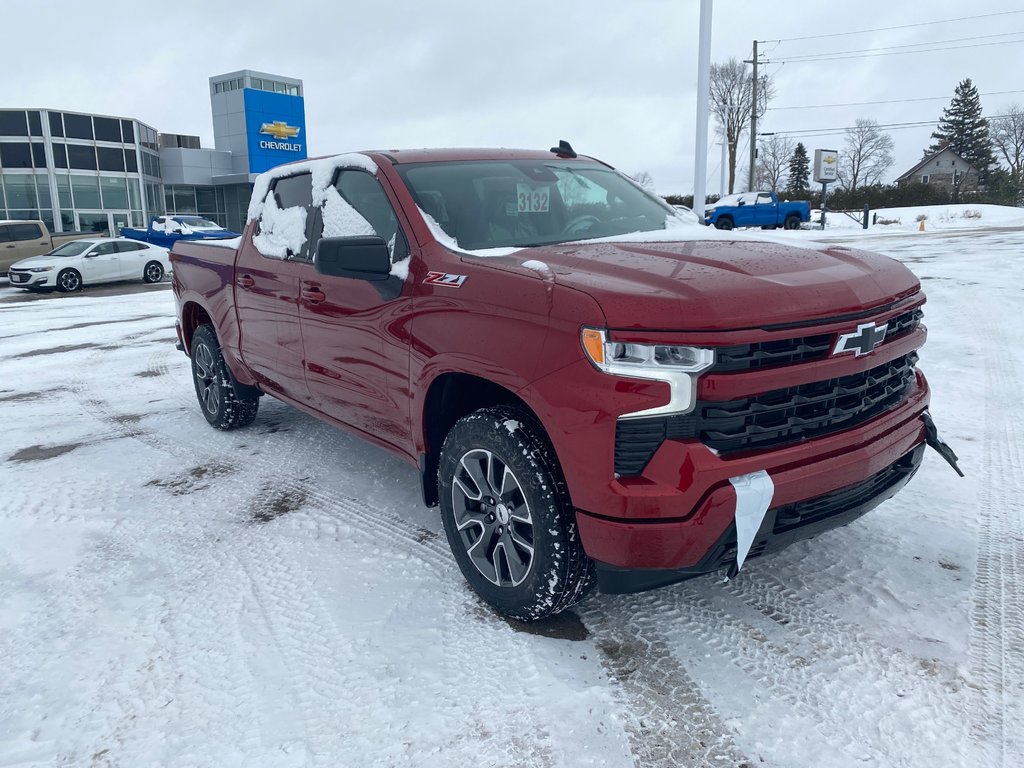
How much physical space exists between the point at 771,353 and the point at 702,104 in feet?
42.5

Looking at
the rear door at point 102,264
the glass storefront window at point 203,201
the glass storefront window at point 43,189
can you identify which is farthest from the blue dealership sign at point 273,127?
the rear door at point 102,264

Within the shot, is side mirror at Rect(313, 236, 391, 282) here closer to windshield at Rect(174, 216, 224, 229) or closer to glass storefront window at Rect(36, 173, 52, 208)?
windshield at Rect(174, 216, 224, 229)

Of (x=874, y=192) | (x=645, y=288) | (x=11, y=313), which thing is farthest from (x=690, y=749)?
(x=874, y=192)

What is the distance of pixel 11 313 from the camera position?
1461cm

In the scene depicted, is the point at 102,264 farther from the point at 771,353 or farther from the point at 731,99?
the point at 731,99

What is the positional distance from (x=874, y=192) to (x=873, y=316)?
5186 centimetres

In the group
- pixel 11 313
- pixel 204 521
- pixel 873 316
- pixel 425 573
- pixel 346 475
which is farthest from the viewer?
pixel 11 313

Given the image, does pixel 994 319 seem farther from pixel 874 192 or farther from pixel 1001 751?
pixel 874 192

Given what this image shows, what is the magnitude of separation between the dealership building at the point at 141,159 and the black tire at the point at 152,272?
22.0m

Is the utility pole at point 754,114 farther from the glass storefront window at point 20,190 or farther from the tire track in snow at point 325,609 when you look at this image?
the tire track in snow at point 325,609

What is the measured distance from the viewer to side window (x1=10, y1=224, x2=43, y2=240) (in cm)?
2241

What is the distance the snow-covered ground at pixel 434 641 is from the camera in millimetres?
2352

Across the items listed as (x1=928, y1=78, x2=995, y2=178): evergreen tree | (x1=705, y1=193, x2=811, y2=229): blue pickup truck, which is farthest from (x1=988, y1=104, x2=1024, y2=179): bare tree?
(x1=705, y1=193, x2=811, y2=229): blue pickup truck

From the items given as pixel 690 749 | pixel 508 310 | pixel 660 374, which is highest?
pixel 508 310
